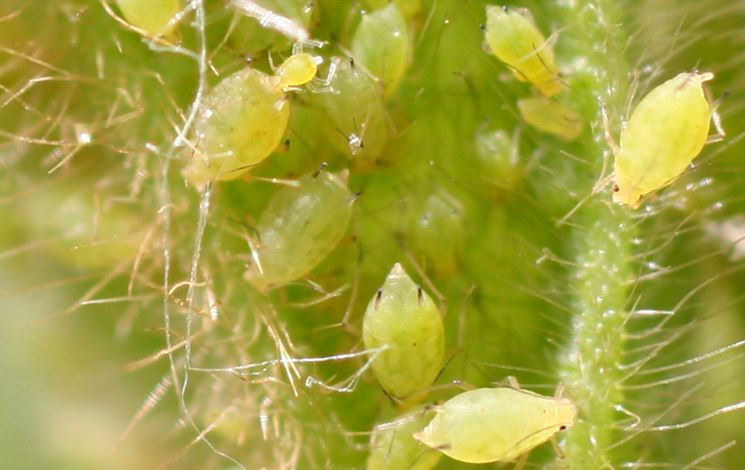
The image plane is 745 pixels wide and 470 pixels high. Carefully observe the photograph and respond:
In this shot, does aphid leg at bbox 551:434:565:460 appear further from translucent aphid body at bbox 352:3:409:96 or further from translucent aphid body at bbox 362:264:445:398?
translucent aphid body at bbox 352:3:409:96

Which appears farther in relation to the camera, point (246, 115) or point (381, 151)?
point (381, 151)

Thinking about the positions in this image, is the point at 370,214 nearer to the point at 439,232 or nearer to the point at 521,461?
the point at 439,232

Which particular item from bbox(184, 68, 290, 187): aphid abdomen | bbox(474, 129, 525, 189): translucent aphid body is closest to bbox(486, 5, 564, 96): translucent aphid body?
bbox(474, 129, 525, 189): translucent aphid body

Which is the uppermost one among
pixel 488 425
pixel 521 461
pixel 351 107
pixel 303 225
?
pixel 351 107

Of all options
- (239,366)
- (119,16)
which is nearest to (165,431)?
(239,366)

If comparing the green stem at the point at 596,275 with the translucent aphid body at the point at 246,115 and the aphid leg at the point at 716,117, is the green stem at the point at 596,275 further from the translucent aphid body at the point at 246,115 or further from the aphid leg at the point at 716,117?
the translucent aphid body at the point at 246,115

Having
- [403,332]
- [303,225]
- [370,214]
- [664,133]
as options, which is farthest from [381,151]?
[664,133]

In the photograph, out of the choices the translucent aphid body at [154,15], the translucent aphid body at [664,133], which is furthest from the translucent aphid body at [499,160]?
the translucent aphid body at [154,15]
